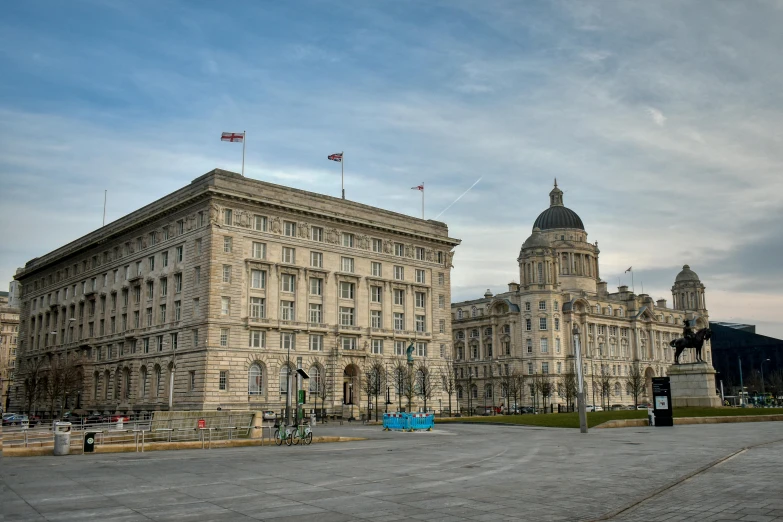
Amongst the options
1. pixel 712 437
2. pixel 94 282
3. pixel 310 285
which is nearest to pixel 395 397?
pixel 310 285

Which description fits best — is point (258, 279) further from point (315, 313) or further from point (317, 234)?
point (317, 234)

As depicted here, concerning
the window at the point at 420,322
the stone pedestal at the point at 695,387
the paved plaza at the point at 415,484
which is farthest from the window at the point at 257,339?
the paved plaza at the point at 415,484

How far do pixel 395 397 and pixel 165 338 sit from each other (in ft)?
93.6

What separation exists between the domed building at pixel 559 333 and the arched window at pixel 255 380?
5447 centimetres

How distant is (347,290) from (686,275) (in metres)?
125

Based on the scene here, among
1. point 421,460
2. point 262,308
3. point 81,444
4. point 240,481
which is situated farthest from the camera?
point 262,308

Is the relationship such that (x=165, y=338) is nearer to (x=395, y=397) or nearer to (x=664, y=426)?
(x=395, y=397)

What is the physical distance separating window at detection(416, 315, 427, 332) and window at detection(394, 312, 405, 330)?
2560 millimetres

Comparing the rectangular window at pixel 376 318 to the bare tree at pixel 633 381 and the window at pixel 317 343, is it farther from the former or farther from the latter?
the bare tree at pixel 633 381

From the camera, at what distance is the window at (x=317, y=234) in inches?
3374

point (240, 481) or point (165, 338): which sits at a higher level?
point (165, 338)

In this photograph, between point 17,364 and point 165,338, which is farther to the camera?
point 17,364

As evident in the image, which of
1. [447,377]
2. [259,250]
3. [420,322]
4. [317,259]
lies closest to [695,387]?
[447,377]

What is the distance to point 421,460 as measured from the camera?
27.1 m
